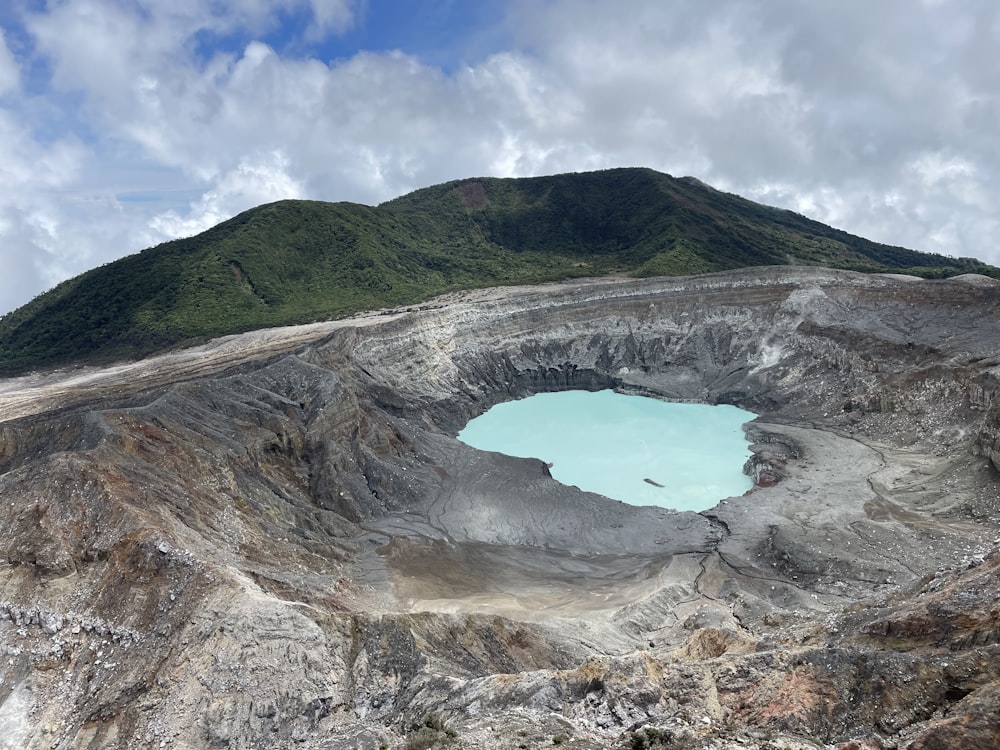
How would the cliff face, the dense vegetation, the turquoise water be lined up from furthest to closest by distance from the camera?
the dense vegetation, the turquoise water, the cliff face

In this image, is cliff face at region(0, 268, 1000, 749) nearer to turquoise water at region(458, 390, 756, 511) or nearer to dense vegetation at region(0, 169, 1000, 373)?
turquoise water at region(458, 390, 756, 511)

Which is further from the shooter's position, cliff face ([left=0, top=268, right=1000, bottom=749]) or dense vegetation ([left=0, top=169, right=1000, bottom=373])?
dense vegetation ([left=0, top=169, right=1000, bottom=373])

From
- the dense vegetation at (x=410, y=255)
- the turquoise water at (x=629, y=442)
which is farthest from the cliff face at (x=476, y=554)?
the dense vegetation at (x=410, y=255)

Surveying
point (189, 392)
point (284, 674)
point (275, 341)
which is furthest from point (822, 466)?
point (275, 341)

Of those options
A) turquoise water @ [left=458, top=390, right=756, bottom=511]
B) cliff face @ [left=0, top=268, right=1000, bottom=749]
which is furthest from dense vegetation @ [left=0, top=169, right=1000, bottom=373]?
turquoise water @ [left=458, top=390, right=756, bottom=511]

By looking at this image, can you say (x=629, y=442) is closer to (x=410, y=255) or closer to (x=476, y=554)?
(x=476, y=554)

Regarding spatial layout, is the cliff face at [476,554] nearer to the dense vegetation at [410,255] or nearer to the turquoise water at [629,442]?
the turquoise water at [629,442]

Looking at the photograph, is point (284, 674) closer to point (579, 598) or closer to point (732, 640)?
point (732, 640)

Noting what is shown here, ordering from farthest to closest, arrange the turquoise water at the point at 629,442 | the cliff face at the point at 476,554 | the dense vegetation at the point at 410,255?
the dense vegetation at the point at 410,255 < the turquoise water at the point at 629,442 < the cliff face at the point at 476,554
